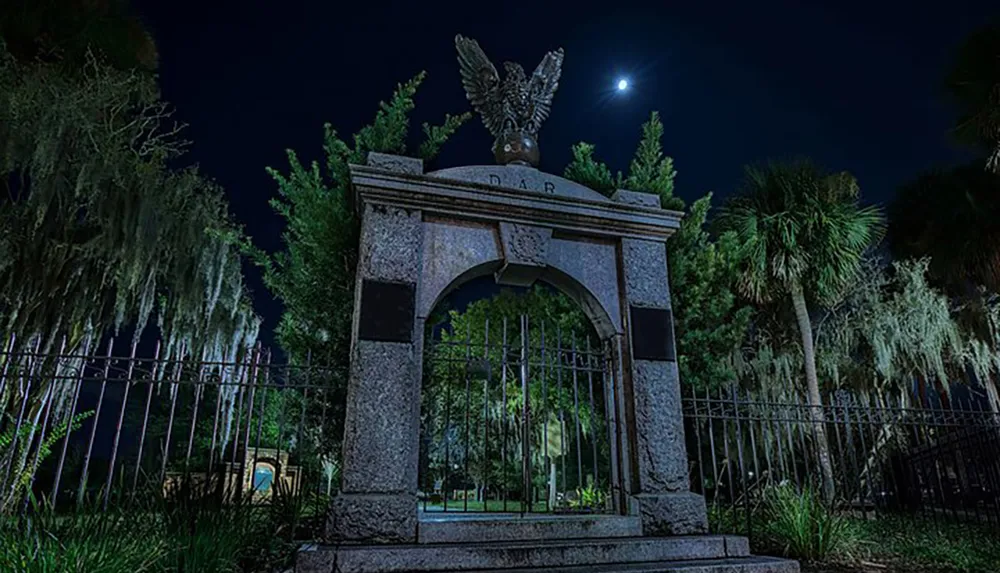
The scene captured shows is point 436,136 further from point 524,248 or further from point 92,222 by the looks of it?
point 524,248

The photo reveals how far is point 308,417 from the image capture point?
874cm

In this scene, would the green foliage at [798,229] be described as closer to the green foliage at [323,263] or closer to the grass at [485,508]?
the grass at [485,508]

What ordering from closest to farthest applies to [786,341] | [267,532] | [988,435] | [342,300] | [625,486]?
[267,532] < [625,486] < [988,435] < [342,300] < [786,341]

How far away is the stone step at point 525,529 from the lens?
13.9 ft

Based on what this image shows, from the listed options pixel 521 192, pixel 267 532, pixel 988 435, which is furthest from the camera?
pixel 988 435

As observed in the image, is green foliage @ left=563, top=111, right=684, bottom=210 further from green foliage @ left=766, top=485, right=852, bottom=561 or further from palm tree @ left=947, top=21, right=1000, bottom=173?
→ green foliage @ left=766, top=485, right=852, bottom=561

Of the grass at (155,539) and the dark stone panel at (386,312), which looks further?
the dark stone panel at (386,312)

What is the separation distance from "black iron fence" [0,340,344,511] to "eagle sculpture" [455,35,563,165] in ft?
10.6

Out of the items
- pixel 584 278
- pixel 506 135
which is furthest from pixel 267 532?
pixel 506 135

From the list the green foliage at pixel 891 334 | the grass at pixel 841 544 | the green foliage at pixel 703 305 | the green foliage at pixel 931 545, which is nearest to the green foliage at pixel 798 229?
the green foliage at pixel 703 305

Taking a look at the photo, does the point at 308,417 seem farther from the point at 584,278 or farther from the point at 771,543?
the point at 771,543

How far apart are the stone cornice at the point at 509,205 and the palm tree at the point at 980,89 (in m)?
7.08

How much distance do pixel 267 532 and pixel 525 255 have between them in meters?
3.19

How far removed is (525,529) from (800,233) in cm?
912
